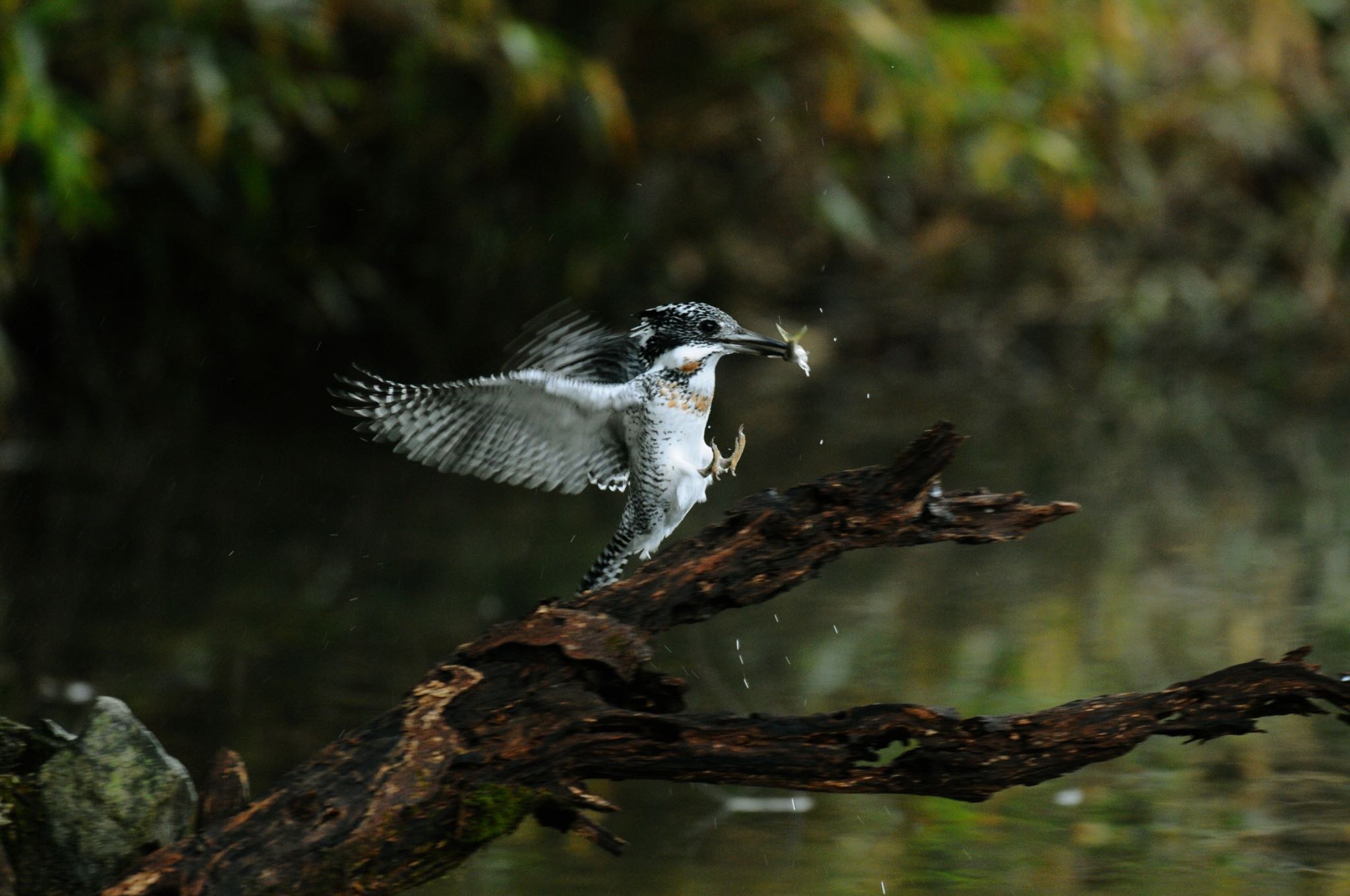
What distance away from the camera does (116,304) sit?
31.5ft

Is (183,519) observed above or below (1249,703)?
above

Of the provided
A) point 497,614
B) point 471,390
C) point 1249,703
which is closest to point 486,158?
point 497,614

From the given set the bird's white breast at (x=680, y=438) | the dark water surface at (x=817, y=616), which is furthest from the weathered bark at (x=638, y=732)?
the dark water surface at (x=817, y=616)

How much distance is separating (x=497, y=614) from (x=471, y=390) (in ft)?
6.73

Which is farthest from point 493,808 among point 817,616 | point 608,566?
point 817,616

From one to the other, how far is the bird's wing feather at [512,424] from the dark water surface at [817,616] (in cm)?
67

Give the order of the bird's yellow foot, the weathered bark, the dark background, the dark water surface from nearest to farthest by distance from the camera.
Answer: the weathered bark
the bird's yellow foot
the dark water surface
the dark background

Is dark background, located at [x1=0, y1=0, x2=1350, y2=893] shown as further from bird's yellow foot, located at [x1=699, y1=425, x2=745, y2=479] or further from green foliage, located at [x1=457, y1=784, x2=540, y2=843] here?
bird's yellow foot, located at [x1=699, y1=425, x2=745, y2=479]

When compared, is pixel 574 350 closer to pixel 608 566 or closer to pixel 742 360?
pixel 608 566

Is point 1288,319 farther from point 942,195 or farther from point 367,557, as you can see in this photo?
point 367,557

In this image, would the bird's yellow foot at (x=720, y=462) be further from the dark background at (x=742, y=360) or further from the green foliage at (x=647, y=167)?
the green foliage at (x=647, y=167)

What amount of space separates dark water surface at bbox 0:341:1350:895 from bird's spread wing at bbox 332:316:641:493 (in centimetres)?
68

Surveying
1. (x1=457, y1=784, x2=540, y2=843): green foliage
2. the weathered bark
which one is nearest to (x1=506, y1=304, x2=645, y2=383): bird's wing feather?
the weathered bark

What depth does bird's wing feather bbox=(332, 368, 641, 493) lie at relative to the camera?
9.54 feet
